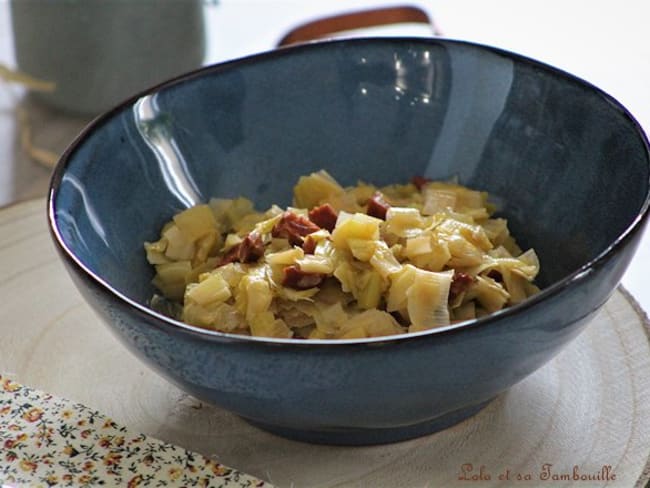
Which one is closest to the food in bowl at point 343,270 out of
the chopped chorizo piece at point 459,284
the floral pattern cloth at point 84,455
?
the chopped chorizo piece at point 459,284

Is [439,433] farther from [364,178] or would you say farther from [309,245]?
[364,178]

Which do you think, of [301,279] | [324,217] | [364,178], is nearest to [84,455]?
[301,279]

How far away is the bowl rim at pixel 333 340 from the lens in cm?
92

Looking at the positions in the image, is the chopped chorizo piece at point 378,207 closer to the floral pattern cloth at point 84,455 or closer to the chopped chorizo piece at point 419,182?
the chopped chorizo piece at point 419,182

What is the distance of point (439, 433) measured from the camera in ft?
3.67

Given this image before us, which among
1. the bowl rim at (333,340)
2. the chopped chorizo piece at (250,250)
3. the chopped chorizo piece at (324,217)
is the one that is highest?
the bowl rim at (333,340)

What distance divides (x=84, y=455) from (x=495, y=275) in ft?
1.55

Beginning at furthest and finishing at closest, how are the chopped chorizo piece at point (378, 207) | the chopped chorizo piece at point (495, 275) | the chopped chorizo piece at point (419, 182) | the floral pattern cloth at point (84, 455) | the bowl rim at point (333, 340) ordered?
the chopped chorizo piece at point (419, 182) < the chopped chorizo piece at point (378, 207) < the chopped chorizo piece at point (495, 275) < the floral pattern cloth at point (84, 455) < the bowl rim at point (333, 340)

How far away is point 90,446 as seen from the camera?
1.10 m

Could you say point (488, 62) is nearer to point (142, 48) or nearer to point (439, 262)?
point (439, 262)

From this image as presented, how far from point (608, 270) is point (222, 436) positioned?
426mm

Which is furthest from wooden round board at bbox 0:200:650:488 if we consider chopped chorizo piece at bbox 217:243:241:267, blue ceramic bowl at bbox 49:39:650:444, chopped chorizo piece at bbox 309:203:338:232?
chopped chorizo piece at bbox 309:203:338:232

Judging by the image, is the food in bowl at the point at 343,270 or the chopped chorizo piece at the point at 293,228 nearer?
the food in bowl at the point at 343,270

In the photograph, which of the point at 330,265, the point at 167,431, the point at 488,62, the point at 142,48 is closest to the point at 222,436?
the point at 167,431
